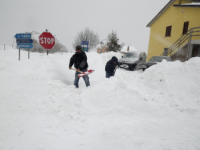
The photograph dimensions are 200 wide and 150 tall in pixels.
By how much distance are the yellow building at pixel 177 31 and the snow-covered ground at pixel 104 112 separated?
853 cm

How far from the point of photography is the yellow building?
10.9 m

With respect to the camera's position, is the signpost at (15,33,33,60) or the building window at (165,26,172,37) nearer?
the signpost at (15,33,33,60)

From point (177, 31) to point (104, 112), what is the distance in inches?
599

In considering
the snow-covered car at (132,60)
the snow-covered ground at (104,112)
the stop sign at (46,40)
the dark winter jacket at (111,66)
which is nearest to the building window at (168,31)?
the snow-covered car at (132,60)

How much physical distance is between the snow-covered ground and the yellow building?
8.53 metres

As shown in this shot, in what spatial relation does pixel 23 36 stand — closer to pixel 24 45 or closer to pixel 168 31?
pixel 24 45

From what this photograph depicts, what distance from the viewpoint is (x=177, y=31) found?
13.3 meters

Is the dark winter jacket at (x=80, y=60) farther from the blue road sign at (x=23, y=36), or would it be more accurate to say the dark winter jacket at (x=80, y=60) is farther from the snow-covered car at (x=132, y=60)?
the snow-covered car at (x=132, y=60)

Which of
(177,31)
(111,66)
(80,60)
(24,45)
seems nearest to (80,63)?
(80,60)

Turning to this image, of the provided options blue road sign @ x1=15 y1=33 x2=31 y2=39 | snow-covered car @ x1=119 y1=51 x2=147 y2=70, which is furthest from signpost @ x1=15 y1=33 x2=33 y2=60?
snow-covered car @ x1=119 y1=51 x2=147 y2=70

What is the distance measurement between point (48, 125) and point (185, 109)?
344cm

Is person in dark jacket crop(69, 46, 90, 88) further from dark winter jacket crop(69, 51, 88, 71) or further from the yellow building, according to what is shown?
the yellow building

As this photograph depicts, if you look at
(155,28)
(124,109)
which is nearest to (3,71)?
(124,109)

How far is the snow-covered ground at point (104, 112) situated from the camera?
6.57ft
